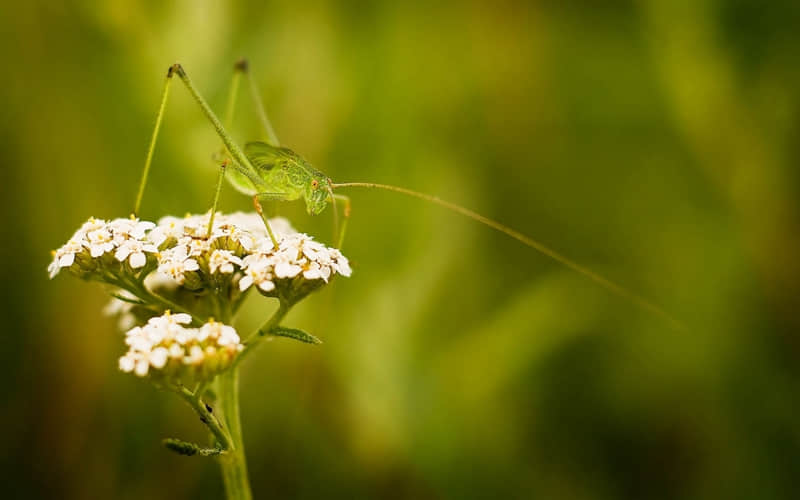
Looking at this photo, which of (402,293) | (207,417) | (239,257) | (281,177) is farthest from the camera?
(402,293)

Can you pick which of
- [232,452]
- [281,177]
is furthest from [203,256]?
[281,177]

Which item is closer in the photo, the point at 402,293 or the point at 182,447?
the point at 182,447

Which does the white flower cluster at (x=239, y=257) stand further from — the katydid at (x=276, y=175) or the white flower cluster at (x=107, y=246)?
the katydid at (x=276, y=175)

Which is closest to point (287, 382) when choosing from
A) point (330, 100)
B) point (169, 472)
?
point (169, 472)

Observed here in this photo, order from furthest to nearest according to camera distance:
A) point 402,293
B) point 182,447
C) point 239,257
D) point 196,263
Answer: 1. point 402,293
2. point 239,257
3. point 196,263
4. point 182,447

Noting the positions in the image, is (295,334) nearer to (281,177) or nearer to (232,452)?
(232,452)

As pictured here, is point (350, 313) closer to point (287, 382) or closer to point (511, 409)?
point (287, 382)

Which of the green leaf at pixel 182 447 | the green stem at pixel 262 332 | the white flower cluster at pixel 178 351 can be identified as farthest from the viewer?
the green stem at pixel 262 332

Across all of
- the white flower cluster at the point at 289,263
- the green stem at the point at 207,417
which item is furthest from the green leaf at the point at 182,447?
the white flower cluster at the point at 289,263
